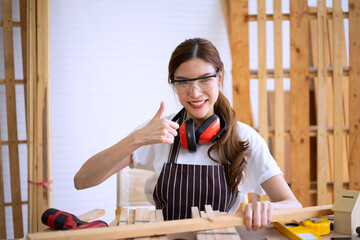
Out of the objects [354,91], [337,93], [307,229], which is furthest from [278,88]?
[307,229]

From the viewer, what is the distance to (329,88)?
150 inches

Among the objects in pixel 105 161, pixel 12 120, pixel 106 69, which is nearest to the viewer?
pixel 105 161

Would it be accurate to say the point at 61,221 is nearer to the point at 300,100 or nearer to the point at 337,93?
the point at 300,100

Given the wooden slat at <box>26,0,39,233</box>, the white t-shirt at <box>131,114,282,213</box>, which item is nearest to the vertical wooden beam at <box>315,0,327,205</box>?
the white t-shirt at <box>131,114,282,213</box>

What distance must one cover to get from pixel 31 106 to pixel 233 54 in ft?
6.14

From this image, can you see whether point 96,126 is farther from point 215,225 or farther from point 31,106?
point 215,225

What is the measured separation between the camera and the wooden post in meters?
2.90

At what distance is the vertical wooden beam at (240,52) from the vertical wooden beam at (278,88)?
11.2 inches

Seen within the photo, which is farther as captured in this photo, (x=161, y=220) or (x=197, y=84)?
(x=197, y=84)

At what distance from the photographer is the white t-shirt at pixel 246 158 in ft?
6.29

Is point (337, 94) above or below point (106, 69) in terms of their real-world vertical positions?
below

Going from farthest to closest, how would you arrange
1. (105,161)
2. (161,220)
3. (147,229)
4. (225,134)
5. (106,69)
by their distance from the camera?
1. (106,69)
2. (225,134)
3. (105,161)
4. (161,220)
5. (147,229)

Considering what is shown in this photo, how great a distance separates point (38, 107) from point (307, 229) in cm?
241

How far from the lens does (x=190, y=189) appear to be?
6.00ft
